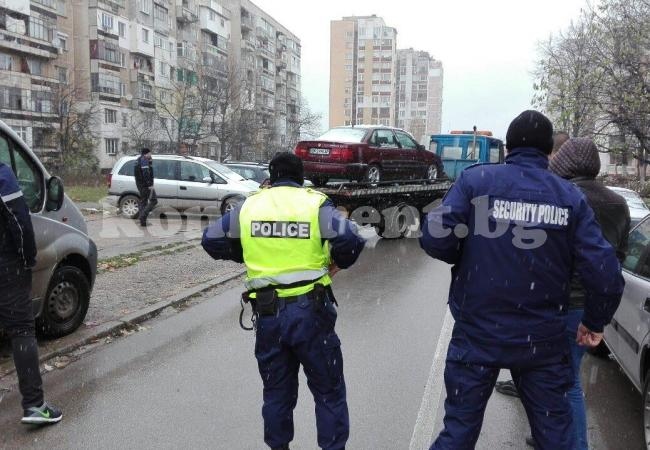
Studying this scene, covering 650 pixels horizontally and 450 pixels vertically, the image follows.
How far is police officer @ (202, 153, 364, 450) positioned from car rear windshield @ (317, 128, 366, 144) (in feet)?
29.7

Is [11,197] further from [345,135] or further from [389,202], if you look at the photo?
[389,202]

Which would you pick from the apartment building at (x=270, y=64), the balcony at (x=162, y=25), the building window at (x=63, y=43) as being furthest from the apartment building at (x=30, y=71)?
the apartment building at (x=270, y=64)

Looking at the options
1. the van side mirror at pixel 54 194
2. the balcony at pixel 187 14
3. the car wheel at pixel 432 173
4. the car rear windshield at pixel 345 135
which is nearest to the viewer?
the van side mirror at pixel 54 194

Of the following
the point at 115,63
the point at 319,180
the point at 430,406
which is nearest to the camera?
the point at 430,406

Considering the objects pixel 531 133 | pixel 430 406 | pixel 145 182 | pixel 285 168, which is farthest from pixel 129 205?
pixel 531 133

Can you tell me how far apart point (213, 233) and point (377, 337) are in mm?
3128

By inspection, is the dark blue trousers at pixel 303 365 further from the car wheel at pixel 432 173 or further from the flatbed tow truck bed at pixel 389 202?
the car wheel at pixel 432 173

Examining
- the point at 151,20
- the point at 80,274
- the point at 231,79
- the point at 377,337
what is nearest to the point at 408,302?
the point at 377,337

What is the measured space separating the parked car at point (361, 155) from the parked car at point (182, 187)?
431cm

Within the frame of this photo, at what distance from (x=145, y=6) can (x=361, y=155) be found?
44985 mm

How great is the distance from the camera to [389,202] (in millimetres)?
13305

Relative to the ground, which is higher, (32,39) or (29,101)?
(32,39)

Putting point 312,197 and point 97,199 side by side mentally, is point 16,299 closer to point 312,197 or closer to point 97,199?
point 312,197

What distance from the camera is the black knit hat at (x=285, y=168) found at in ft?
10.6
